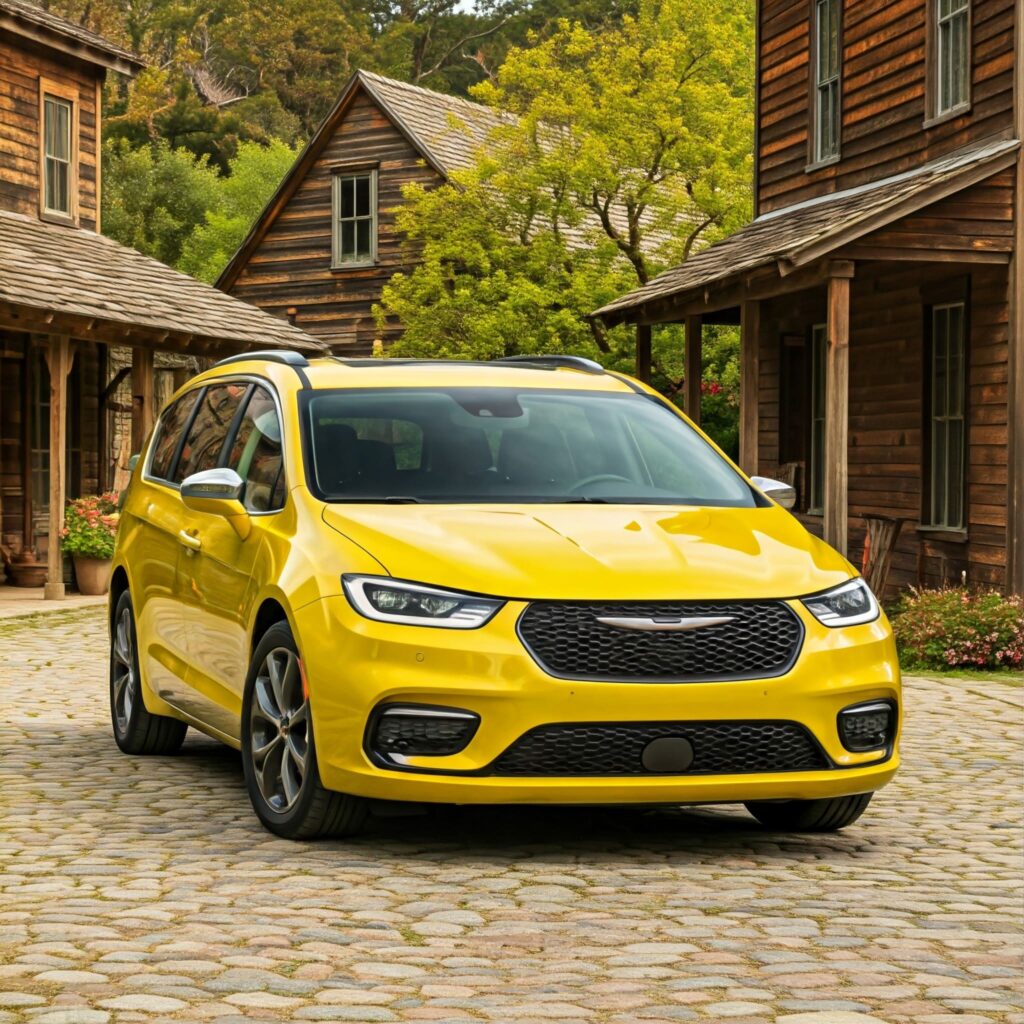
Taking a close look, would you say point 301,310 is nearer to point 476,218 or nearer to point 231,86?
point 476,218

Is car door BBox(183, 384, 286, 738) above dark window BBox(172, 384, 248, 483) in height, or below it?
below

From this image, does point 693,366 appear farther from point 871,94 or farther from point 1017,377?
point 1017,377

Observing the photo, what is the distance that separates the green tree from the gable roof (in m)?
26.3

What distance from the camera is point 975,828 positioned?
7605mm

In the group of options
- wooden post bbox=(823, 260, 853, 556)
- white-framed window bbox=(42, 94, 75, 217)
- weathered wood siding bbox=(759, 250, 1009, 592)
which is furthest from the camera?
white-framed window bbox=(42, 94, 75, 217)

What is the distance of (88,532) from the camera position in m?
21.4

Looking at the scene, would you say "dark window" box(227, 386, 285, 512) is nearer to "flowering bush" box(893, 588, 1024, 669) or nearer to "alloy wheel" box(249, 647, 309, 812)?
"alloy wheel" box(249, 647, 309, 812)

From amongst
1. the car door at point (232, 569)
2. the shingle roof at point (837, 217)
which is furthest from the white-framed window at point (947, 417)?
the car door at point (232, 569)

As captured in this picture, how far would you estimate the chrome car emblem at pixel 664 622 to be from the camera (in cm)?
648

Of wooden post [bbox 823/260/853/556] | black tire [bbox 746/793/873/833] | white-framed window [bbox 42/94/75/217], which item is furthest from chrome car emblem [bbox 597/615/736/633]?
white-framed window [bbox 42/94/75/217]

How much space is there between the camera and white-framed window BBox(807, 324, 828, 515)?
21.4 metres

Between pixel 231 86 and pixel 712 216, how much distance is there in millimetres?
39005

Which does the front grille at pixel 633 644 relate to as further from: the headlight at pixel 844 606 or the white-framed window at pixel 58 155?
the white-framed window at pixel 58 155

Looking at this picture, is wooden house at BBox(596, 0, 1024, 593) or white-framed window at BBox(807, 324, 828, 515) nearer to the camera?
wooden house at BBox(596, 0, 1024, 593)
